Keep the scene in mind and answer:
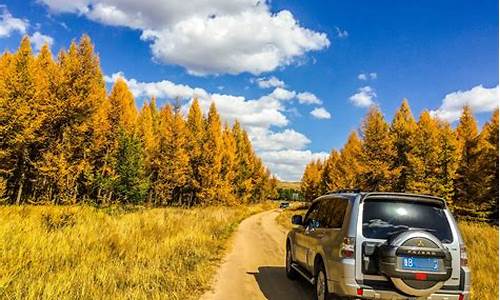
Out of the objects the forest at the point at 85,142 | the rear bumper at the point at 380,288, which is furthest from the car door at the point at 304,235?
the forest at the point at 85,142

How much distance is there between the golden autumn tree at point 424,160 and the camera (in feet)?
123

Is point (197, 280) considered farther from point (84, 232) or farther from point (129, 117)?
point (129, 117)

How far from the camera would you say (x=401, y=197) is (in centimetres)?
621

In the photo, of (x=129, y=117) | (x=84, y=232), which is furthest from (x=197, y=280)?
(x=129, y=117)

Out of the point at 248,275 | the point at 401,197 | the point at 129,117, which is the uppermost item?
the point at 129,117

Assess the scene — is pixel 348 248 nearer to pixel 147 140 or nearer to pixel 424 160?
pixel 424 160

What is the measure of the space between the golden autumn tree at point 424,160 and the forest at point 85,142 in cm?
2167

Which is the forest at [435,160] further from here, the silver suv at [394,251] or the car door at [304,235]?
the silver suv at [394,251]

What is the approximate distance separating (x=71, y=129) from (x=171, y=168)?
15.4 metres

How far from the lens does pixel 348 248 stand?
5.84 m

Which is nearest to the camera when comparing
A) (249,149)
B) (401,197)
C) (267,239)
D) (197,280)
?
(401,197)

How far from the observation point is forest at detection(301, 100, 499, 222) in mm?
37125

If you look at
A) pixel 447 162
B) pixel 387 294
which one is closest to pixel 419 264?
pixel 387 294

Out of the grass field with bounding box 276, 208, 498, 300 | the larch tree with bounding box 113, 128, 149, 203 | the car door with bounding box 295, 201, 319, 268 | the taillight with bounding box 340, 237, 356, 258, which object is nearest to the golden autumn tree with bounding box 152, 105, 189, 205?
the larch tree with bounding box 113, 128, 149, 203
